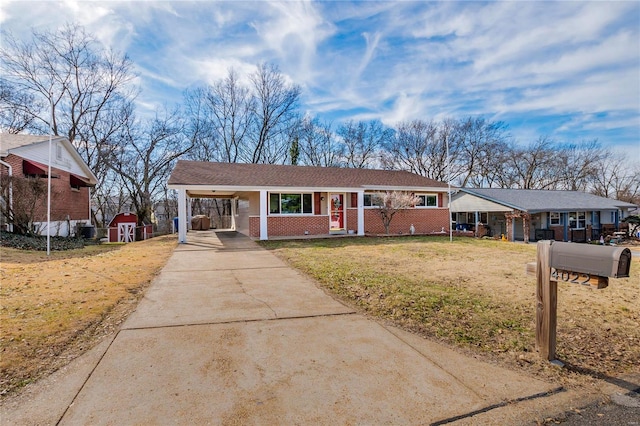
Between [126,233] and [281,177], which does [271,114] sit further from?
[126,233]

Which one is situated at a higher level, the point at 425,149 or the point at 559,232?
the point at 425,149

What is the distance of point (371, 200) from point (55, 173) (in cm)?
1781

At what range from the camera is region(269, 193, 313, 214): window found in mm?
16094

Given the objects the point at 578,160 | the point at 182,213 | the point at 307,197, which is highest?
the point at 578,160

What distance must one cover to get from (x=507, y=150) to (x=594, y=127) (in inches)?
339

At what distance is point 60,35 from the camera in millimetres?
23156

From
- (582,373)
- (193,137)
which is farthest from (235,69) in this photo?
(582,373)

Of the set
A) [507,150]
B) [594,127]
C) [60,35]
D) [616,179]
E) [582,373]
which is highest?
[60,35]

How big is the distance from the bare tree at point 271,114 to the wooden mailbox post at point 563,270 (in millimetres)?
31156

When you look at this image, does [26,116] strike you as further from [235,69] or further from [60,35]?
[235,69]

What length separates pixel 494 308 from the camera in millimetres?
4961

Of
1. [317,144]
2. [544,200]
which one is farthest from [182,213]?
[544,200]

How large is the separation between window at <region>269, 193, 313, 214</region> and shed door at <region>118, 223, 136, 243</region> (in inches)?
306

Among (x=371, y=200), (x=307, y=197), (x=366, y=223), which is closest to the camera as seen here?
(x=307, y=197)
